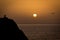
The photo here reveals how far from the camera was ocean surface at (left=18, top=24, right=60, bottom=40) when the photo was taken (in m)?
1.92

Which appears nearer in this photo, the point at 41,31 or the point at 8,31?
the point at 8,31

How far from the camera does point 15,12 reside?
197cm

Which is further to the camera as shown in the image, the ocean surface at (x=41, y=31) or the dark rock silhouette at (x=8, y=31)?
the ocean surface at (x=41, y=31)

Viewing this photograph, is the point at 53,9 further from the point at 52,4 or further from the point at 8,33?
the point at 8,33

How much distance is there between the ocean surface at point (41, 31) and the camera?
192 centimetres

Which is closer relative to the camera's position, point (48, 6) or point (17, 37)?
point (17, 37)

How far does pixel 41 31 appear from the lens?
6.41 ft

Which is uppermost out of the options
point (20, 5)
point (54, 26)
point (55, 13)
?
point (20, 5)

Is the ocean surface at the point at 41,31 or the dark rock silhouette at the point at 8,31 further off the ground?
the dark rock silhouette at the point at 8,31

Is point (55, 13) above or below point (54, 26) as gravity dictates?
above

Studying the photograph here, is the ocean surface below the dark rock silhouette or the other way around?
below

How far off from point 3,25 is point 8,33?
5 cm

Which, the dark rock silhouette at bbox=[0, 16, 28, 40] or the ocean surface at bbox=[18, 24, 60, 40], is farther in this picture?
the ocean surface at bbox=[18, 24, 60, 40]

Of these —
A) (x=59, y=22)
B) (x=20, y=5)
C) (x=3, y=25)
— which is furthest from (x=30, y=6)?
(x=3, y=25)
